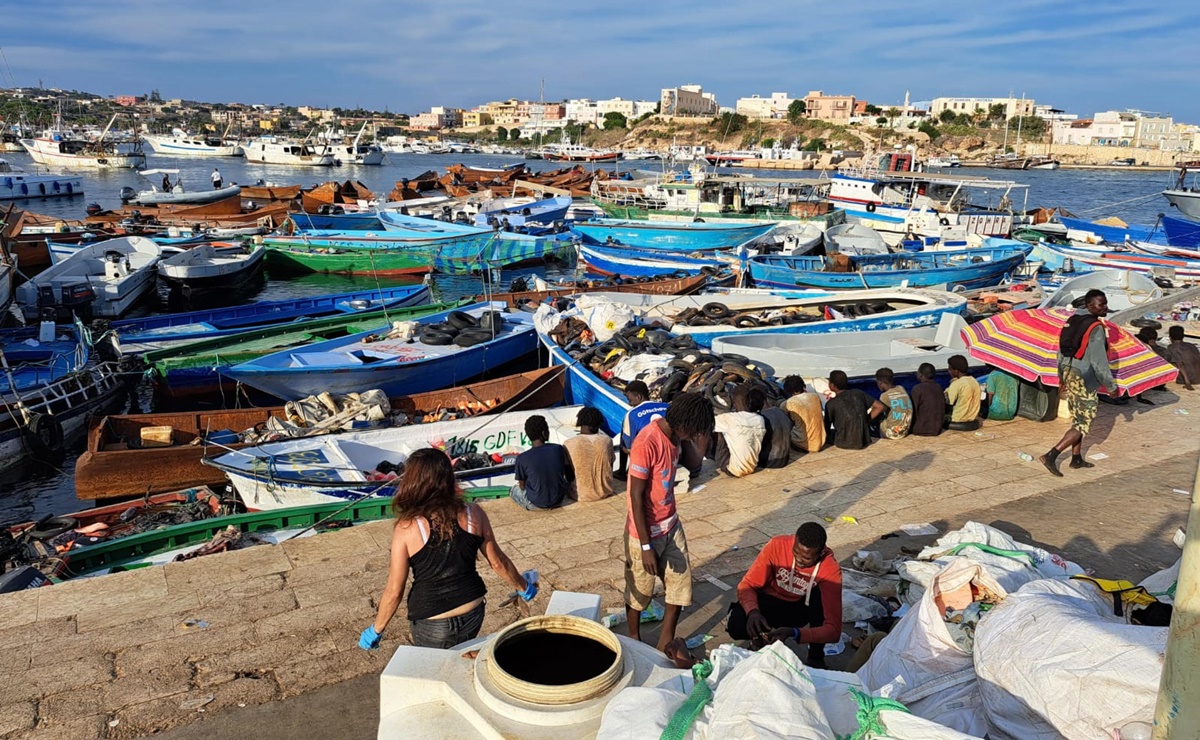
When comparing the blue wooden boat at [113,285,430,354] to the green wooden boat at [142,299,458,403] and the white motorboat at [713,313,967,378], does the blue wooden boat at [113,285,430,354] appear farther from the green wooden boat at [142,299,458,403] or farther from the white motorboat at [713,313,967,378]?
the white motorboat at [713,313,967,378]

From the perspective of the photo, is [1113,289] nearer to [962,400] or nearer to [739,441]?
[962,400]

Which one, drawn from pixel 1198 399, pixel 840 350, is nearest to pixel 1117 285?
pixel 1198 399

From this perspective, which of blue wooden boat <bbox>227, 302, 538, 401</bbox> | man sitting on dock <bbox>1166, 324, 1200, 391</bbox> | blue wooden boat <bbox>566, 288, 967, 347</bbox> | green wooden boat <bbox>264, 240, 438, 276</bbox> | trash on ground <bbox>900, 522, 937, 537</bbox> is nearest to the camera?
trash on ground <bbox>900, 522, 937, 537</bbox>

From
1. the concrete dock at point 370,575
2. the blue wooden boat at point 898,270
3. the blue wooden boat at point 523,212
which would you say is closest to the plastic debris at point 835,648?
the concrete dock at point 370,575

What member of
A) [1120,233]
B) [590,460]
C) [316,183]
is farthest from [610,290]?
[316,183]

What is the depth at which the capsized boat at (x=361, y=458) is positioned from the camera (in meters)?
8.70

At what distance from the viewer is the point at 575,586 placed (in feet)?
19.0

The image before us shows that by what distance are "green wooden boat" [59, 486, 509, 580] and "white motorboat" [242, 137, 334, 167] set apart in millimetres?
79078

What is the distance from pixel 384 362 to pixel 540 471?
6.73m

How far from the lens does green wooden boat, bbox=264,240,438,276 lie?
27.9 metres

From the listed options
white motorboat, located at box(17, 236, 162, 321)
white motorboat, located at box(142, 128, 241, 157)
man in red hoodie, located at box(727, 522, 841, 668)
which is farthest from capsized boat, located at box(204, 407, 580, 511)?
white motorboat, located at box(142, 128, 241, 157)

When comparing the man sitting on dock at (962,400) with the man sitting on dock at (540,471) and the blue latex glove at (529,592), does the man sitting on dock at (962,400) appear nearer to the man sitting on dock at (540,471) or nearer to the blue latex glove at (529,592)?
the man sitting on dock at (540,471)

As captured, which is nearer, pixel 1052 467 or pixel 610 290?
pixel 1052 467

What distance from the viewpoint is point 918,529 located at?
672 centimetres
